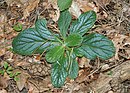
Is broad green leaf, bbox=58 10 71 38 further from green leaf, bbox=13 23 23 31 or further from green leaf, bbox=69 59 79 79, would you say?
green leaf, bbox=13 23 23 31

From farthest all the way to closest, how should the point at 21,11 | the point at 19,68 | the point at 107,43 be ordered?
the point at 21,11
the point at 19,68
the point at 107,43

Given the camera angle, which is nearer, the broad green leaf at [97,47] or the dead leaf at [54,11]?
the broad green leaf at [97,47]

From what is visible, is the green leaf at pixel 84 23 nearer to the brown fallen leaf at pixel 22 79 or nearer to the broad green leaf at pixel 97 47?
the broad green leaf at pixel 97 47

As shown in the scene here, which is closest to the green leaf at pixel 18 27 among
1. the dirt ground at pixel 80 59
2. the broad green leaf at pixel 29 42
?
the dirt ground at pixel 80 59

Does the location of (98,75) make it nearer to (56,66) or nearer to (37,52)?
(56,66)

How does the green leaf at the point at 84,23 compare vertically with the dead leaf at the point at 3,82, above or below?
above

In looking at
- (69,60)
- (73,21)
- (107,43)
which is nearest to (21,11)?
(73,21)
